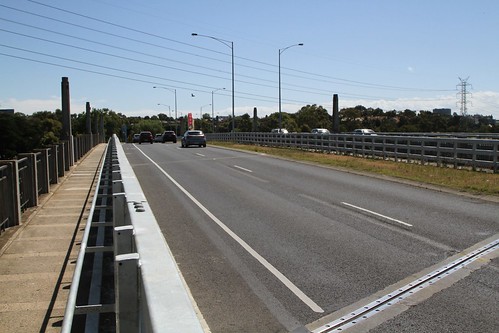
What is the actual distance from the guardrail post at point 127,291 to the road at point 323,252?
2022mm

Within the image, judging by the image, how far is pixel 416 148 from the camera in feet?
79.5

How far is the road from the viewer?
5.28 meters

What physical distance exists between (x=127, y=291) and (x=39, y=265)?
4859mm

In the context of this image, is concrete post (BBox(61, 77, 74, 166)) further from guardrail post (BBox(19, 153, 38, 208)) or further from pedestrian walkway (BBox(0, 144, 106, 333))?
guardrail post (BBox(19, 153, 38, 208))

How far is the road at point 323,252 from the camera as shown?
528cm

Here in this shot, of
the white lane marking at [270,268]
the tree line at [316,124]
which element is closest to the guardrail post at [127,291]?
the white lane marking at [270,268]

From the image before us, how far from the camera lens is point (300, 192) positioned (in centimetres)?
1512

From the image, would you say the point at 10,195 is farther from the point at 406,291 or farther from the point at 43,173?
the point at 406,291

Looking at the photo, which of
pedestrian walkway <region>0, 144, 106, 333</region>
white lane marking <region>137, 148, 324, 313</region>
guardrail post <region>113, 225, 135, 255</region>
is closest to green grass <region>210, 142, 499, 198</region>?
white lane marking <region>137, 148, 324, 313</region>

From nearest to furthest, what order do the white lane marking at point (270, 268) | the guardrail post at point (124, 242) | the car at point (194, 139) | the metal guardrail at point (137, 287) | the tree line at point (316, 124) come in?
the metal guardrail at point (137, 287)
the guardrail post at point (124, 242)
the white lane marking at point (270, 268)
the car at point (194, 139)
the tree line at point (316, 124)

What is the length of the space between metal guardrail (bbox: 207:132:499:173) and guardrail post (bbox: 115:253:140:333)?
18.7 metres

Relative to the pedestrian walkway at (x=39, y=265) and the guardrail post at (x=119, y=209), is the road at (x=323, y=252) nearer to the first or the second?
the guardrail post at (x=119, y=209)

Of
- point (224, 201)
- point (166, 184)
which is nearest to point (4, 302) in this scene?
point (224, 201)

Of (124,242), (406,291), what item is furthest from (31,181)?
(406,291)
